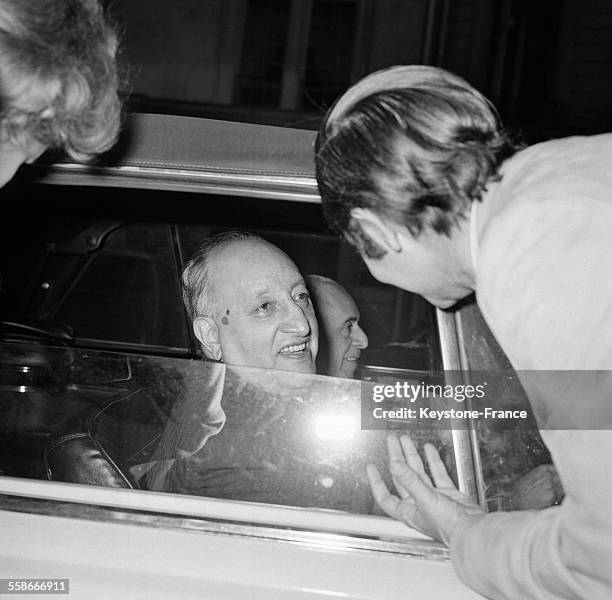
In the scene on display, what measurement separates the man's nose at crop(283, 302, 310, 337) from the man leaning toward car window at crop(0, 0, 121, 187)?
92cm

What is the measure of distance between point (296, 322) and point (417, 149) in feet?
4.05

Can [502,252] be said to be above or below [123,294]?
below

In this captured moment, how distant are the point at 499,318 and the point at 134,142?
1176 millimetres

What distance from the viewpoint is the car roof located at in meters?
1.96

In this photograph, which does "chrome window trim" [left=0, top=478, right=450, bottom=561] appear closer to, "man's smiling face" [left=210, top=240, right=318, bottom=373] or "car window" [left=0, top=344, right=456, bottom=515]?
"car window" [left=0, top=344, right=456, bottom=515]

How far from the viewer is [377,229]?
1.35 metres

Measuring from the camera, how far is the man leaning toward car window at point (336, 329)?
2.64m

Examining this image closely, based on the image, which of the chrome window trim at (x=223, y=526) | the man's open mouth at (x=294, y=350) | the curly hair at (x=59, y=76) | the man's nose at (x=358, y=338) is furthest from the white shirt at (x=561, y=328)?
the man's nose at (x=358, y=338)

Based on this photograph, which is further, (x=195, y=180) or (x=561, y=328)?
(x=195, y=180)

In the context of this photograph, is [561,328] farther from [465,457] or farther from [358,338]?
[358,338]

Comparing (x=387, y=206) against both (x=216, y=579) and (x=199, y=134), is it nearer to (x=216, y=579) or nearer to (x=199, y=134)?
(x=216, y=579)

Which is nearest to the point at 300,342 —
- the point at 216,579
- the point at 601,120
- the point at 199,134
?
the point at 199,134

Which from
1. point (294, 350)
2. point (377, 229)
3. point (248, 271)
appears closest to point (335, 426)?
point (377, 229)

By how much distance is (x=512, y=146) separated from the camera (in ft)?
4.33
